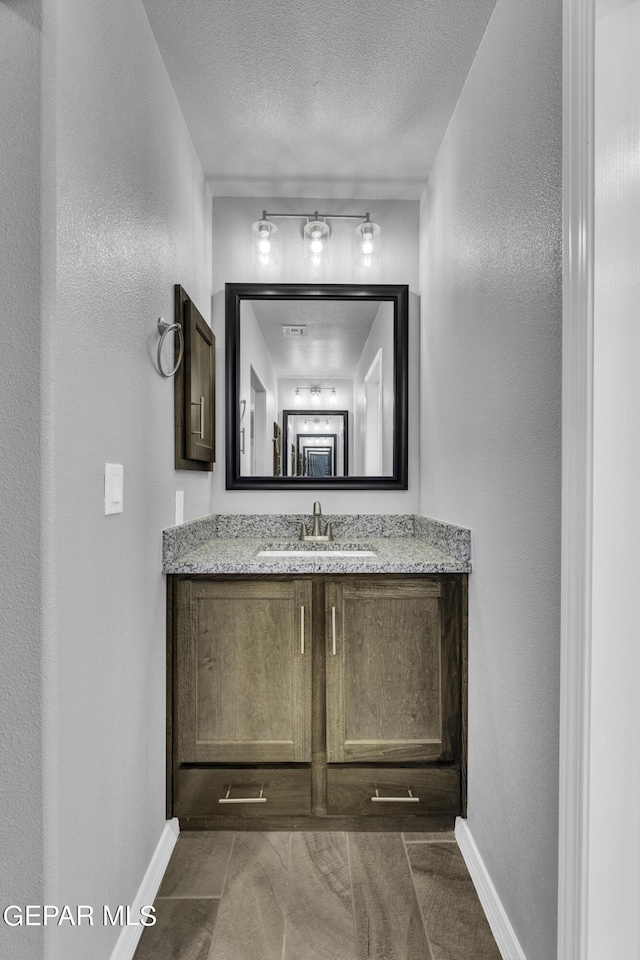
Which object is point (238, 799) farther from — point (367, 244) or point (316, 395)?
point (367, 244)

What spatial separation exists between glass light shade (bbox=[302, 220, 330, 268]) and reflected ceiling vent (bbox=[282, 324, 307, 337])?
0.99ft

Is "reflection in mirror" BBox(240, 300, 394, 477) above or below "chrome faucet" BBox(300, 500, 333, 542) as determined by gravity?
above

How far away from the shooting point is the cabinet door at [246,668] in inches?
70.8

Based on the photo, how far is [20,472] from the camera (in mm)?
953

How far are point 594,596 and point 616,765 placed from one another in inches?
12.4

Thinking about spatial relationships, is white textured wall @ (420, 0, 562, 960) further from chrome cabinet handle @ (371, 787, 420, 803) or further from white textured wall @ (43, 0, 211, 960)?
white textured wall @ (43, 0, 211, 960)

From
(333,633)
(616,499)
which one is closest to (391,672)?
(333,633)

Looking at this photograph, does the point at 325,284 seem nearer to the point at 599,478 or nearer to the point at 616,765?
the point at 599,478

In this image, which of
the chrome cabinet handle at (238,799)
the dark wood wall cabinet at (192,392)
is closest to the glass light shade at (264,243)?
the dark wood wall cabinet at (192,392)

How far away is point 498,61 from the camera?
1.48m

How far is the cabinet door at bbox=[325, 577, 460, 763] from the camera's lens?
71.2 inches

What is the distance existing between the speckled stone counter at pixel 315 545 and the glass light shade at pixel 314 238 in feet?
3.90

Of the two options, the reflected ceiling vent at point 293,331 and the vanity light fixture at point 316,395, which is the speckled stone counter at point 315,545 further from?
the reflected ceiling vent at point 293,331

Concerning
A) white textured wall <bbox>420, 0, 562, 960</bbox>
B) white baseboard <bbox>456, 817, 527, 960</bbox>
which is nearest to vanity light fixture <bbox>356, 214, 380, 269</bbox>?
white textured wall <bbox>420, 0, 562, 960</bbox>
